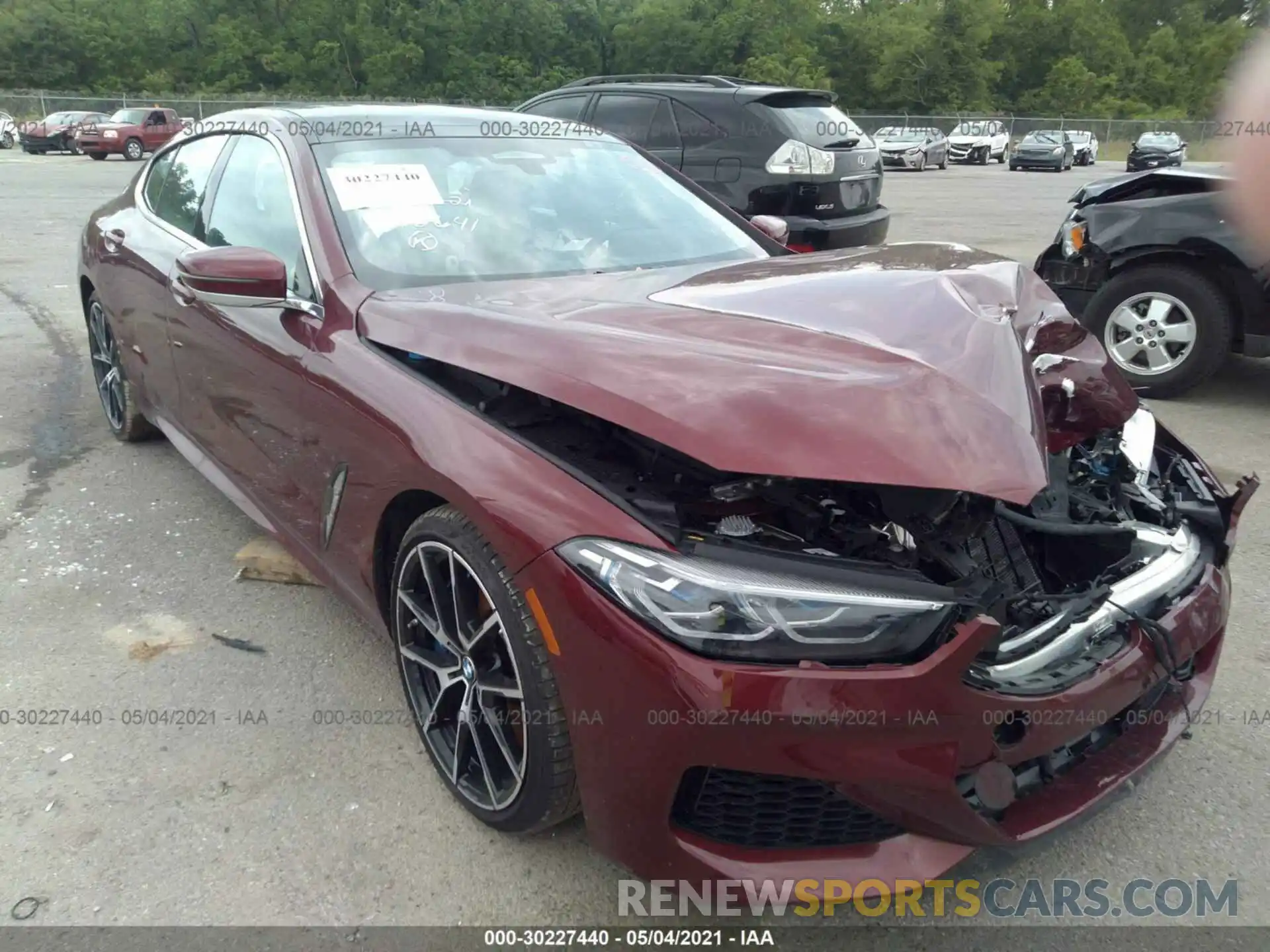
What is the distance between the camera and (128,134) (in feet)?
94.8

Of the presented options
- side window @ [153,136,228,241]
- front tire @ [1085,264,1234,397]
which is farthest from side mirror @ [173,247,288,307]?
front tire @ [1085,264,1234,397]

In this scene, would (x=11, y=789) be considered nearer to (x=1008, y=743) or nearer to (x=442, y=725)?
(x=442, y=725)

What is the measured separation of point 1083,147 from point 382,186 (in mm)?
39934

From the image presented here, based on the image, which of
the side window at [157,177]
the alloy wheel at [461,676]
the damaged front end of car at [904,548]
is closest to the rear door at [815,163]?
the side window at [157,177]

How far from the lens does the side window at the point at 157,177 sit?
13.9 feet

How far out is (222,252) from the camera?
263 cm

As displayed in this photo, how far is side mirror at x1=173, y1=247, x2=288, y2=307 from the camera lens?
2582 mm

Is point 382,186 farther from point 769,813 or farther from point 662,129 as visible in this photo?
point 662,129

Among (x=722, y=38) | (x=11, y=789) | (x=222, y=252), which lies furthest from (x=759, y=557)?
(x=722, y=38)

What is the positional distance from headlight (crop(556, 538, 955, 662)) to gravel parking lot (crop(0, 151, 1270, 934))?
0.50 meters

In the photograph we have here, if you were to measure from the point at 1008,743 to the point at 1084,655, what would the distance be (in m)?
0.25

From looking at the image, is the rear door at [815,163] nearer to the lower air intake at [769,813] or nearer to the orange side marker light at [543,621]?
the orange side marker light at [543,621]

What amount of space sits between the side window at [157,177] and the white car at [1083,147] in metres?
38.0

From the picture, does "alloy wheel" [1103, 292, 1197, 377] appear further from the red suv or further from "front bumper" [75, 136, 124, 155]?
"front bumper" [75, 136, 124, 155]
